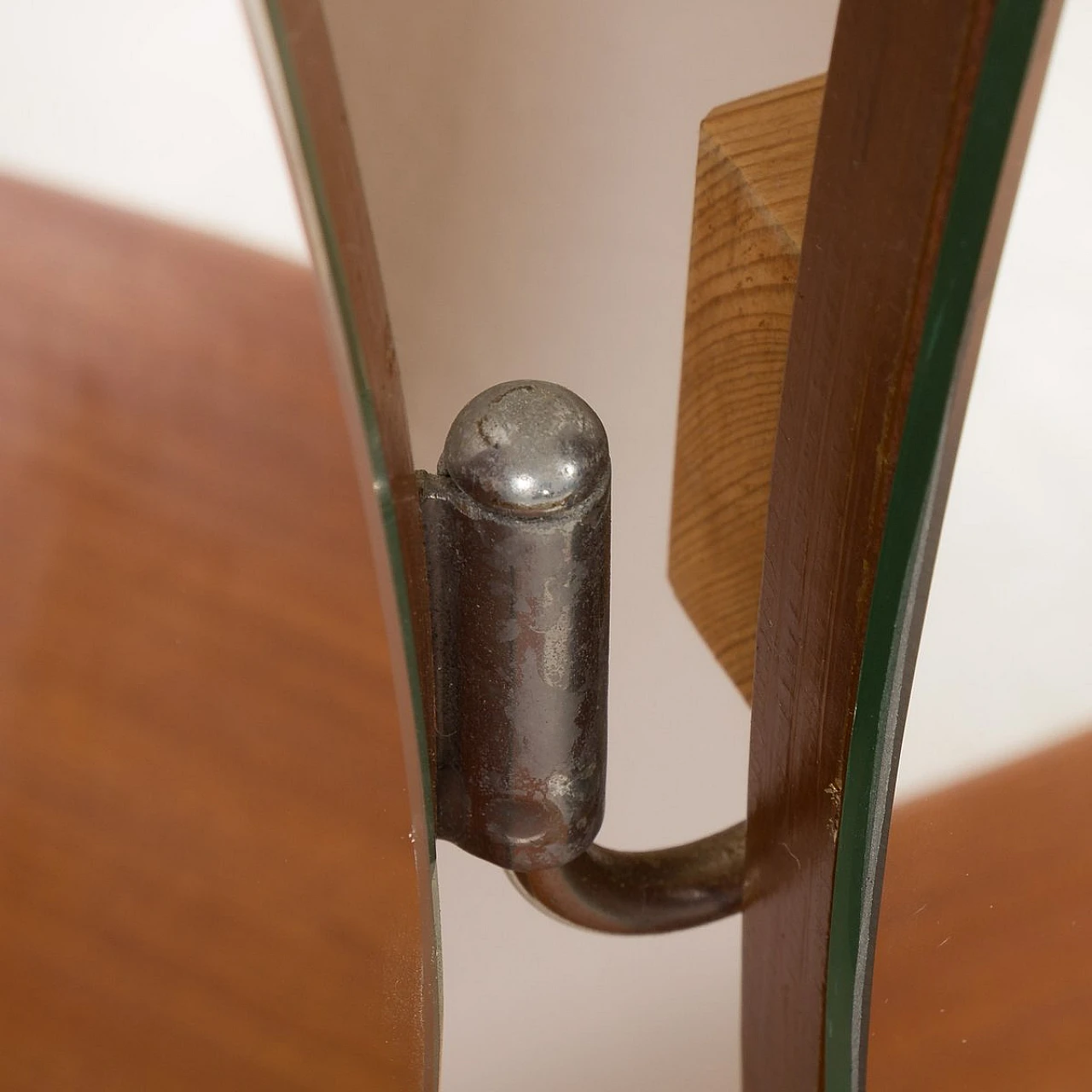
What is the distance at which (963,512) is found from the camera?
195 millimetres

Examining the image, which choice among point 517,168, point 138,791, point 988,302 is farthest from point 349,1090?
point 517,168

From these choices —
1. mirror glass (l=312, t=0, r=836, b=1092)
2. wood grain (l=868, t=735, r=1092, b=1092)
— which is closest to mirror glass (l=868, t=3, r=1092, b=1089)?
wood grain (l=868, t=735, r=1092, b=1092)

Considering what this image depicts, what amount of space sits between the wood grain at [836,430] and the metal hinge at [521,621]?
0.11 ft

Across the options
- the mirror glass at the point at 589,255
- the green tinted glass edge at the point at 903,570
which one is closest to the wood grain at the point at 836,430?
the green tinted glass edge at the point at 903,570

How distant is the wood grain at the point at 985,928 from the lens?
0.25 metres

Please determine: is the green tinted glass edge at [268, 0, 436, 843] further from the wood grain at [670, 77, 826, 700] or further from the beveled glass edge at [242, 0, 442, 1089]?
the wood grain at [670, 77, 826, 700]

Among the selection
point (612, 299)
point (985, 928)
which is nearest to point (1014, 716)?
→ point (985, 928)

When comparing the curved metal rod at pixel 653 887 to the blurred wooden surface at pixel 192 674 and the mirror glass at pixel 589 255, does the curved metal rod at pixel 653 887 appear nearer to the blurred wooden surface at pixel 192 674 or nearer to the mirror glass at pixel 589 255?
the blurred wooden surface at pixel 192 674

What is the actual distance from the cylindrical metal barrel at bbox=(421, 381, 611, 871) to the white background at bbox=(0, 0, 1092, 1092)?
0.05 meters

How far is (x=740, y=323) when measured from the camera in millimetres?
325

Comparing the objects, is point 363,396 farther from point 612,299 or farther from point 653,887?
point 612,299

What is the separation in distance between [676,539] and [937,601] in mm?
213

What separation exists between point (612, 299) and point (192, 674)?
33 centimetres

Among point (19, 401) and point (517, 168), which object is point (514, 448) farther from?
Answer: point (517, 168)
